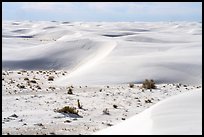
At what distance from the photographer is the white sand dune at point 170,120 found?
6016mm

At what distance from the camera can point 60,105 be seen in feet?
39.7

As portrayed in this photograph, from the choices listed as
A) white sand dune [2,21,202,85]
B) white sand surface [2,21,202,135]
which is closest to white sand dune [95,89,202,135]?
white sand surface [2,21,202,135]

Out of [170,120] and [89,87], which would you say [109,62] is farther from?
[170,120]

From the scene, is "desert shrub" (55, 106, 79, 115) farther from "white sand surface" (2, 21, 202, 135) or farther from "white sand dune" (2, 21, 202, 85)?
"white sand dune" (2, 21, 202, 85)

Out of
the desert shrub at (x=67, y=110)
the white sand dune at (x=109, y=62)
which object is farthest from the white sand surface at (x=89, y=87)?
the desert shrub at (x=67, y=110)

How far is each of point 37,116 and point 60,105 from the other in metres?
1.78

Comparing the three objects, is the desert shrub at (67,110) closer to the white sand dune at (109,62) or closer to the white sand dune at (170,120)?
the white sand dune at (170,120)

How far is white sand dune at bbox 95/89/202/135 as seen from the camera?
602 centimetres

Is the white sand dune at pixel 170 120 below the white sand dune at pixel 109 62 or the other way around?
below

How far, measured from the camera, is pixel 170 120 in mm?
6578

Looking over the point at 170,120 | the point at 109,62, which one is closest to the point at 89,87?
the point at 109,62

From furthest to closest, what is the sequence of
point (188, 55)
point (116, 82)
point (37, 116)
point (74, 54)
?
point (74, 54), point (188, 55), point (116, 82), point (37, 116)

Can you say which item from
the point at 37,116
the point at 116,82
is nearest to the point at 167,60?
the point at 116,82

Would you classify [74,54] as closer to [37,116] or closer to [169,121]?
[37,116]
